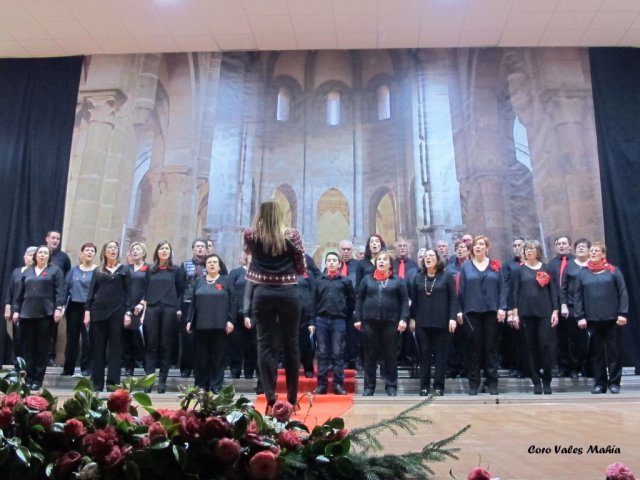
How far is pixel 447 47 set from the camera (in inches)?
305

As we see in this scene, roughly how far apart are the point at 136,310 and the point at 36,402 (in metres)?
4.57

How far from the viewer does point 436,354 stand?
5.36 meters

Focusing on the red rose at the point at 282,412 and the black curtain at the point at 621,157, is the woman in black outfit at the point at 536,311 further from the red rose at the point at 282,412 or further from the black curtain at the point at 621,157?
the red rose at the point at 282,412


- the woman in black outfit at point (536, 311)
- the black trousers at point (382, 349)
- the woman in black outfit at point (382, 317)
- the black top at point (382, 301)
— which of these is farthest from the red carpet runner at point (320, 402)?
the woman in black outfit at point (536, 311)

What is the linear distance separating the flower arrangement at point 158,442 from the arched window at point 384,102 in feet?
23.4

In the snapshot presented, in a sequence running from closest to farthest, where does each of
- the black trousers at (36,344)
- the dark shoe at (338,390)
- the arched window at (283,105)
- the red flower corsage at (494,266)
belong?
the dark shoe at (338,390), the black trousers at (36,344), the red flower corsage at (494,266), the arched window at (283,105)

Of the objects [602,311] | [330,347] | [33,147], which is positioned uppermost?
[33,147]

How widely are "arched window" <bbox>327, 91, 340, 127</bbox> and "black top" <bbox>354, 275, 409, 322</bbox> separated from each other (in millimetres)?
3260

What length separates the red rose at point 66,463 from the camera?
1.08 m

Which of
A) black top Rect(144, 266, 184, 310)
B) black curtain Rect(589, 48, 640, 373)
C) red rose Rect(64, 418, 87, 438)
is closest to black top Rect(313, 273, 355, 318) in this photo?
black top Rect(144, 266, 184, 310)

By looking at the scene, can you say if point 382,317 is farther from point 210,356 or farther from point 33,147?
point 33,147

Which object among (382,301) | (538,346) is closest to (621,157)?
(538,346)

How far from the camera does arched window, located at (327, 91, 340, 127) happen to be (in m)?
7.97

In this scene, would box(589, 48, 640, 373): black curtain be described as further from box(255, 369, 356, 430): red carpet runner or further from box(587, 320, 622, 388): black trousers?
box(255, 369, 356, 430): red carpet runner
